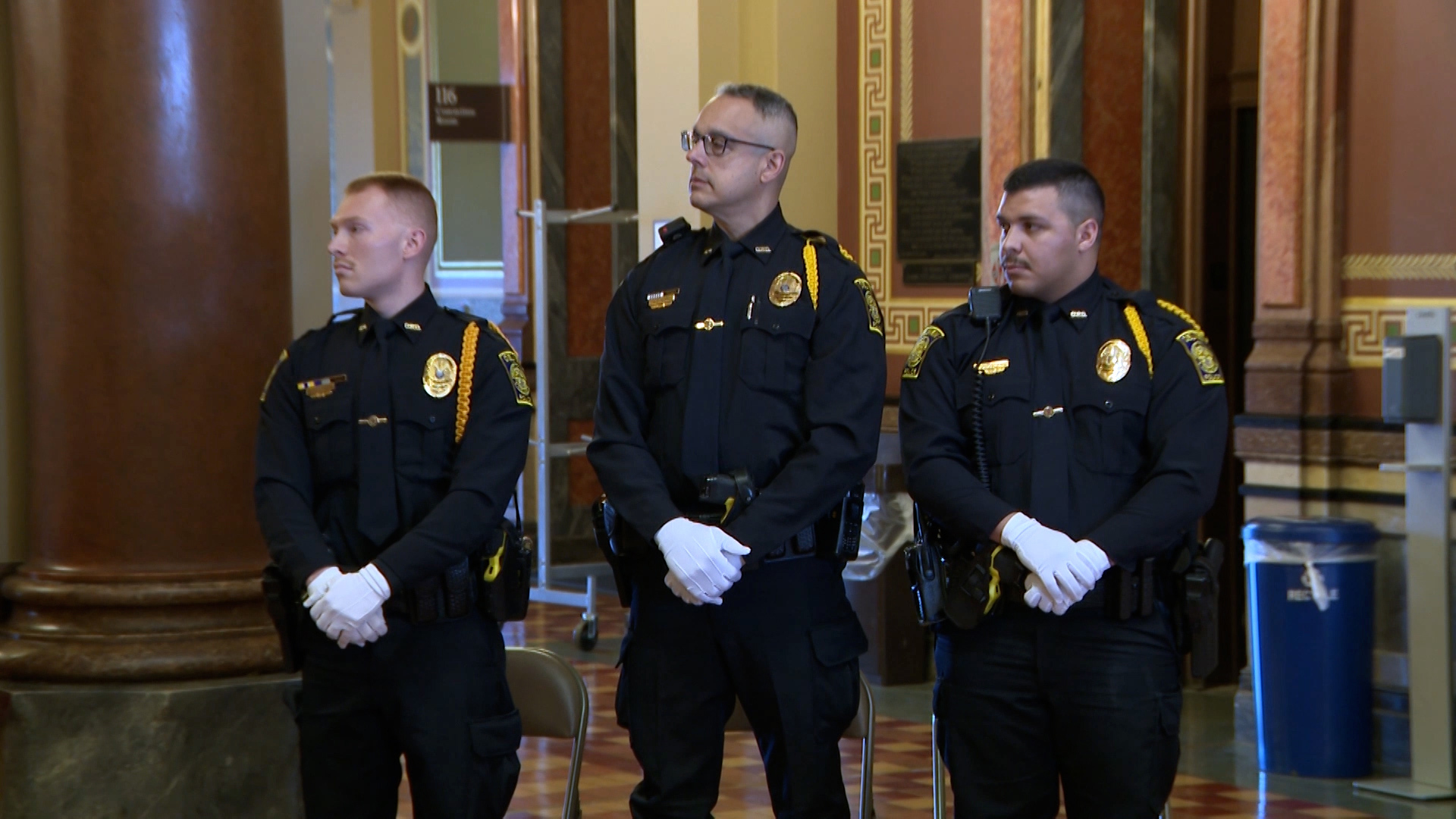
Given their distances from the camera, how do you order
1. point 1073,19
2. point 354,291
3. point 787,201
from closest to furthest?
1. point 354,291
2. point 1073,19
3. point 787,201

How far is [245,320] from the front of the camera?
3883 mm

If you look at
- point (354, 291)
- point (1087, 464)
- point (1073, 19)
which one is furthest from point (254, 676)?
point (1073, 19)

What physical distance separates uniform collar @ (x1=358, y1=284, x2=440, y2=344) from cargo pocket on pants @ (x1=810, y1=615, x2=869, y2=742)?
0.90 meters

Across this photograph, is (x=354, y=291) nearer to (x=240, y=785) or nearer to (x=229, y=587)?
(x=229, y=587)

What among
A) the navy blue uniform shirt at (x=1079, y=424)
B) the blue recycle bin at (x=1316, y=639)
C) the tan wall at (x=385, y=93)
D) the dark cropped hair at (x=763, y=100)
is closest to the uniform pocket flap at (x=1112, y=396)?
the navy blue uniform shirt at (x=1079, y=424)

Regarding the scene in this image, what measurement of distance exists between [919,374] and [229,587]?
5.48ft

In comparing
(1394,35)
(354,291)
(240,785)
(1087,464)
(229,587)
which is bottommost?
(240,785)

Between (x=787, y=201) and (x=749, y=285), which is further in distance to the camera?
(x=787, y=201)

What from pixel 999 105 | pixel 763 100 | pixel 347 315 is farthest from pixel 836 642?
pixel 999 105

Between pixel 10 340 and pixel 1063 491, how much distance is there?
2.49 metres

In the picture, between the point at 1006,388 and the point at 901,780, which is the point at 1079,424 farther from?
the point at 901,780

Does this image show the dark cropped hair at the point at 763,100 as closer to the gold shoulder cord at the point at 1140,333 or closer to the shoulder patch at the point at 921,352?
the shoulder patch at the point at 921,352

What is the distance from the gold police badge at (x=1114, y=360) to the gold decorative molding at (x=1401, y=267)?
262cm

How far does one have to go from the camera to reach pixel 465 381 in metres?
3.16
